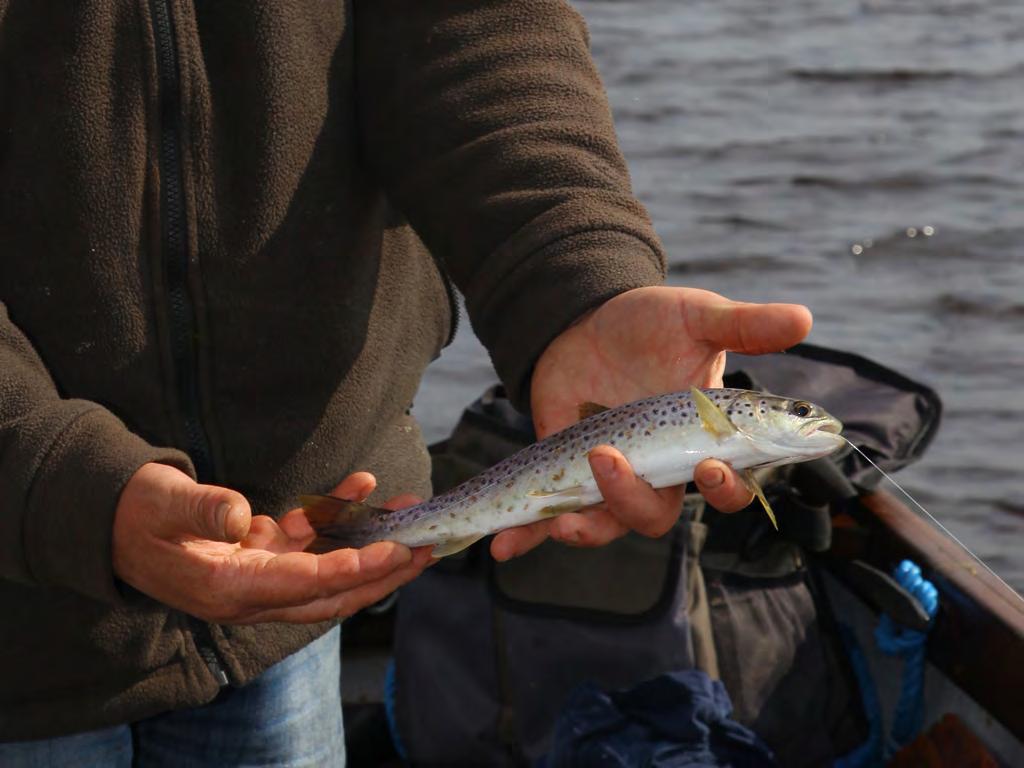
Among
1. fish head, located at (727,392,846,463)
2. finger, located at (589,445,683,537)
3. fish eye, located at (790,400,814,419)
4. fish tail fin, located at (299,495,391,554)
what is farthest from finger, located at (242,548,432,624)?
fish eye, located at (790,400,814,419)

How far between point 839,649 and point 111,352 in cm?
269

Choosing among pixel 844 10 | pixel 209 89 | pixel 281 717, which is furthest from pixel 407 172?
pixel 844 10

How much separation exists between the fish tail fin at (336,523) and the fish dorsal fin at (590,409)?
522mm

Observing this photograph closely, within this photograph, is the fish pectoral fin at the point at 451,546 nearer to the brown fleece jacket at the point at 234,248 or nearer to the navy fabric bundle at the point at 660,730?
the brown fleece jacket at the point at 234,248

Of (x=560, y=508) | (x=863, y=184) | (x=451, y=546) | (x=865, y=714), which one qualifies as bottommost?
(x=863, y=184)

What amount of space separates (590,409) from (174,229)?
90 cm

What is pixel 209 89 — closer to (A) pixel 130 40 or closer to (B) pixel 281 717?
(A) pixel 130 40

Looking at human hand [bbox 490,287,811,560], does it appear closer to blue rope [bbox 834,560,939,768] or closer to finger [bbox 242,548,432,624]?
finger [bbox 242,548,432,624]

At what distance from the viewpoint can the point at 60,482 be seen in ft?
7.98

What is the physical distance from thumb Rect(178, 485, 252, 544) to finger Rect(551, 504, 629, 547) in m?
0.71

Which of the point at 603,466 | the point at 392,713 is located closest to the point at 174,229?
the point at 603,466

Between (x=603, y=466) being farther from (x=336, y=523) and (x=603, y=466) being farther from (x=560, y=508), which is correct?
(x=336, y=523)

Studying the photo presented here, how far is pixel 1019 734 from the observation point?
372 cm

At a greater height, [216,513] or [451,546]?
[216,513]
